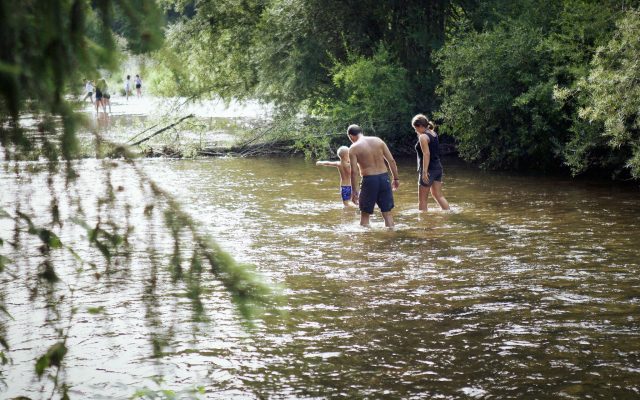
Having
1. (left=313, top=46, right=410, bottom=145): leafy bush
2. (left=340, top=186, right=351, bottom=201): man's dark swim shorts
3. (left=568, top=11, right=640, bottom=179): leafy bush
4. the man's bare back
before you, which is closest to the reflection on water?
(left=340, top=186, right=351, bottom=201): man's dark swim shorts

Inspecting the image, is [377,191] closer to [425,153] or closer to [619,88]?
[425,153]

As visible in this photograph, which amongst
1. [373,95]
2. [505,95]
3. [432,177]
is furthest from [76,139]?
[373,95]

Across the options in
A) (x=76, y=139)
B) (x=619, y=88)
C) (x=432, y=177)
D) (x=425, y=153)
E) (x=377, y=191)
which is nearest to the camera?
(x=76, y=139)

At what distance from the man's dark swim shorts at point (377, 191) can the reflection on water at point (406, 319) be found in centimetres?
50

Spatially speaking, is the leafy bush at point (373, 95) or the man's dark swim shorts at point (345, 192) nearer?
the man's dark swim shorts at point (345, 192)

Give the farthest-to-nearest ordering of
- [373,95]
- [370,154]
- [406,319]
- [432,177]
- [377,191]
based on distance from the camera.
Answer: [373,95]
[432,177]
[377,191]
[370,154]
[406,319]

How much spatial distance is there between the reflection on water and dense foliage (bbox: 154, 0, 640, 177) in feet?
13.9

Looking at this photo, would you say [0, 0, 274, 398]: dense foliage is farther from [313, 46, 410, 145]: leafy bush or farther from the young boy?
[313, 46, 410, 145]: leafy bush

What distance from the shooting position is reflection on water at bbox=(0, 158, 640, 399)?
7516 mm

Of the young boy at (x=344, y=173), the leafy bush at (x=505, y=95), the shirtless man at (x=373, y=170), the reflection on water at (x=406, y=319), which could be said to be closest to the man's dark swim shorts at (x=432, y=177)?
the reflection on water at (x=406, y=319)

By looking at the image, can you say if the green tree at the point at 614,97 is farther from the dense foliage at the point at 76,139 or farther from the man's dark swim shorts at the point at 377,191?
the dense foliage at the point at 76,139

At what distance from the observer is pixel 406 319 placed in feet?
30.9

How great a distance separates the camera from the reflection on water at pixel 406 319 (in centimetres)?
752

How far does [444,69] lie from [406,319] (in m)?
15.2
